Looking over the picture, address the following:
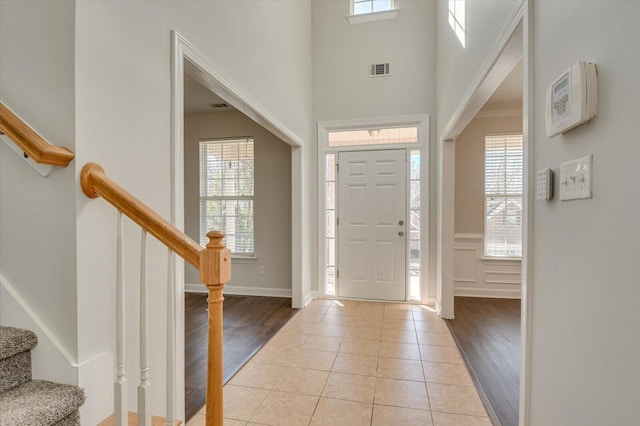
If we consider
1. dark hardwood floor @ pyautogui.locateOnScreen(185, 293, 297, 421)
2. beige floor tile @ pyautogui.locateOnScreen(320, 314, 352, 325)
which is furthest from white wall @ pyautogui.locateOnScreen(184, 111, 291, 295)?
beige floor tile @ pyautogui.locateOnScreen(320, 314, 352, 325)

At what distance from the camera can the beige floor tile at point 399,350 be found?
8.86ft

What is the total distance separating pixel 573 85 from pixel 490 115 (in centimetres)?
399

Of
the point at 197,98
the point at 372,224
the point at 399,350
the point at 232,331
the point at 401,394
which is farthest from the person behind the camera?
the point at 372,224

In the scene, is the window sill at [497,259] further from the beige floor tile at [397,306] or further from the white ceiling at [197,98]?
the white ceiling at [197,98]

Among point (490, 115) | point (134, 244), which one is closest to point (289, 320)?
point (134, 244)

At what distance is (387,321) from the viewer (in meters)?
3.57

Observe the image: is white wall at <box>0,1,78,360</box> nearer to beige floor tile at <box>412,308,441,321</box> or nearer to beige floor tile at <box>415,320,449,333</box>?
beige floor tile at <box>415,320,449,333</box>

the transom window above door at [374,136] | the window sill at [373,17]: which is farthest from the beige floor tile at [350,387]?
the window sill at [373,17]

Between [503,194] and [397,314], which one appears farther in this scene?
[503,194]

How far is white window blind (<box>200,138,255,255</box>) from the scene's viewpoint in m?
4.79

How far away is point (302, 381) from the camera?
2299mm

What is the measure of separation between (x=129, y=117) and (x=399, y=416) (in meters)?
2.20

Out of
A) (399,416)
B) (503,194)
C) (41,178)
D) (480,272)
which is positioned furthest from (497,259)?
(41,178)

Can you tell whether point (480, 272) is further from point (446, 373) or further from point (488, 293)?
point (446, 373)
